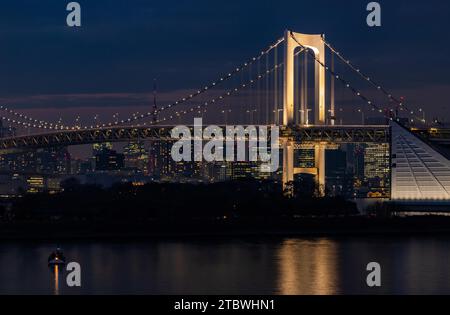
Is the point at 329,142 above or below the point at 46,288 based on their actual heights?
above

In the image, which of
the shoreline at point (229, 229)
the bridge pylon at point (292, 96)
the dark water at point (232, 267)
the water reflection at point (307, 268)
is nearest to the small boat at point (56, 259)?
the dark water at point (232, 267)

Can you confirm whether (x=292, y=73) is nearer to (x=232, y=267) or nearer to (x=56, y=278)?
(x=232, y=267)

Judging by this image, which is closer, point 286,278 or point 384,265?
point 286,278

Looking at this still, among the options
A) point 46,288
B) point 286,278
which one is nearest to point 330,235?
point 286,278

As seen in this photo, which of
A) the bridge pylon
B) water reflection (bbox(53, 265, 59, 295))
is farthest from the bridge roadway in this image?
water reflection (bbox(53, 265, 59, 295))

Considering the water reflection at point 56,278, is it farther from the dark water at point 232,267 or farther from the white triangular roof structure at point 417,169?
the white triangular roof structure at point 417,169

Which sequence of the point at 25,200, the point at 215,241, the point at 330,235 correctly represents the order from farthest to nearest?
the point at 25,200
the point at 330,235
the point at 215,241

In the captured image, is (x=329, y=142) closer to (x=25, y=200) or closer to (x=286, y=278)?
(x=25, y=200)
